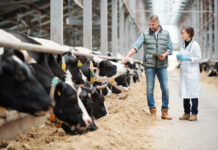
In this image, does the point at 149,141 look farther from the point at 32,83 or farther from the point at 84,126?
the point at 32,83

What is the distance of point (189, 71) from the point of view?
5801 mm

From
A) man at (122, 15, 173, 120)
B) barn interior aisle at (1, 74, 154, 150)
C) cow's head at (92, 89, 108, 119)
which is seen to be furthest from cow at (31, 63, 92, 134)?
man at (122, 15, 173, 120)

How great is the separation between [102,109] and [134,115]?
72 centimetres

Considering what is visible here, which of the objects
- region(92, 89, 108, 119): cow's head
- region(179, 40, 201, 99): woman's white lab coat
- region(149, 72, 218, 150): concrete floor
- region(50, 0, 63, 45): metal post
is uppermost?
region(50, 0, 63, 45): metal post

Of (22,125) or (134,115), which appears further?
(134,115)

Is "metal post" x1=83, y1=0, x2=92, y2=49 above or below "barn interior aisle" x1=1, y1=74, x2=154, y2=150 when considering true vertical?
above

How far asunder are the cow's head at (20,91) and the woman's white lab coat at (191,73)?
11.6ft

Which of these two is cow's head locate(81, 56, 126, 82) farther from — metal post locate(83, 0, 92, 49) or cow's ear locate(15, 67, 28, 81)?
cow's ear locate(15, 67, 28, 81)

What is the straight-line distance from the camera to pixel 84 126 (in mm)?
3617

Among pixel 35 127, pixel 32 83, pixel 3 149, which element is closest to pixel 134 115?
pixel 35 127

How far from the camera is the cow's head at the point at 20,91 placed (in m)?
2.70

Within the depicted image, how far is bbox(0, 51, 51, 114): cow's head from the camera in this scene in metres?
2.70

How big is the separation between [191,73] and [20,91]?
12.5ft

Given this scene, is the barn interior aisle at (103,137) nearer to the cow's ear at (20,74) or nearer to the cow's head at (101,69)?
the cow's ear at (20,74)
